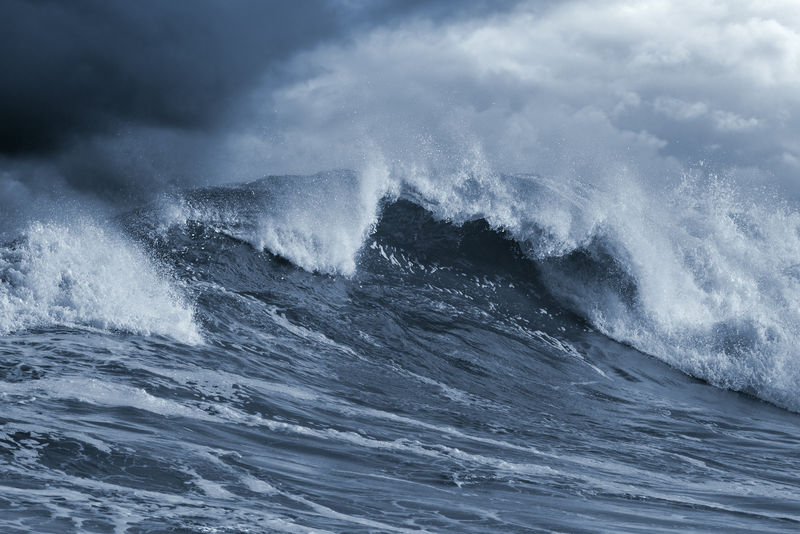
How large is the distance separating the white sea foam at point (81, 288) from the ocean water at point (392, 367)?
41 mm

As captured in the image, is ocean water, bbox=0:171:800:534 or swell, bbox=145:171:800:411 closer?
ocean water, bbox=0:171:800:534

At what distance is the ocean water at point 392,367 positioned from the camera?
6328mm

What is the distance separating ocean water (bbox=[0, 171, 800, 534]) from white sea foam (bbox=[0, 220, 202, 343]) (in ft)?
0.14

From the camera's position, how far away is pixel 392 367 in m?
12.0

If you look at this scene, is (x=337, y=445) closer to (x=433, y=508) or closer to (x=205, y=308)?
(x=433, y=508)

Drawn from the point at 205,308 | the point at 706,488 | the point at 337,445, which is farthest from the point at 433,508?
the point at 205,308

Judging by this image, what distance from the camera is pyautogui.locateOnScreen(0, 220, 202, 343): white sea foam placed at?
35.5 ft

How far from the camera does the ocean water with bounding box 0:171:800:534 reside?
6.33 metres

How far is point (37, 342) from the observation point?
975 cm

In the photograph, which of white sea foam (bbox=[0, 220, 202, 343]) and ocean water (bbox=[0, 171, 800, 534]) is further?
white sea foam (bbox=[0, 220, 202, 343])

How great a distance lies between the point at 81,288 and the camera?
11.3 m

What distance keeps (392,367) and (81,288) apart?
4385 mm

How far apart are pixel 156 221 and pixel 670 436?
36.2 ft

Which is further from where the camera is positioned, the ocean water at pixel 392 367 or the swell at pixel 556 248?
the swell at pixel 556 248
